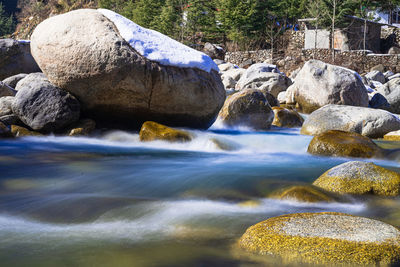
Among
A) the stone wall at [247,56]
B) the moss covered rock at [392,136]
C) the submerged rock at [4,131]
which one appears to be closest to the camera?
the submerged rock at [4,131]

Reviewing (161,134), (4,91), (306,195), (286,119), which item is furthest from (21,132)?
(286,119)

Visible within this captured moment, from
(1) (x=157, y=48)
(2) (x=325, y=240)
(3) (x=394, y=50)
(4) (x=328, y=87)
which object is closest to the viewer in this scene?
(2) (x=325, y=240)

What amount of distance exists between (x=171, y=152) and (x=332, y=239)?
4263mm

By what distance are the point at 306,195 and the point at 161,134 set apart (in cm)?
364

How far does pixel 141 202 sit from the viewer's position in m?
3.88

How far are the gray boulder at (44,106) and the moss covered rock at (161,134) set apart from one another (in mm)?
1299

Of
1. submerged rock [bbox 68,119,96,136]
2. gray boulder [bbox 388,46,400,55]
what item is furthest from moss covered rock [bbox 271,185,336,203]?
gray boulder [bbox 388,46,400,55]

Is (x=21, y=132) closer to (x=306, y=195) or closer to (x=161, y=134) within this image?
(x=161, y=134)

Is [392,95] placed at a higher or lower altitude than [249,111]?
higher

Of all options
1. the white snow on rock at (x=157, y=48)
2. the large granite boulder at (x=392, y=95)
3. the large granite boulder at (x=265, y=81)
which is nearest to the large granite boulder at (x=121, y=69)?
the white snow on rock at (x=157, y=48)

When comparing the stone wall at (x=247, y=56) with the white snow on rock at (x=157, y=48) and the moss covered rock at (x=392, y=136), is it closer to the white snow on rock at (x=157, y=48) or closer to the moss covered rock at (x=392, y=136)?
the moss covered rock at (x=392, y=136)

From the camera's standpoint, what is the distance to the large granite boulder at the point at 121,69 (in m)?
7.01

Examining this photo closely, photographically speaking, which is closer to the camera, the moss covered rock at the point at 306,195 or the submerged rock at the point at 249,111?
the moss covered rock at the point at 306,195

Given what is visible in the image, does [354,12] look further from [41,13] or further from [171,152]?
[41,13]
